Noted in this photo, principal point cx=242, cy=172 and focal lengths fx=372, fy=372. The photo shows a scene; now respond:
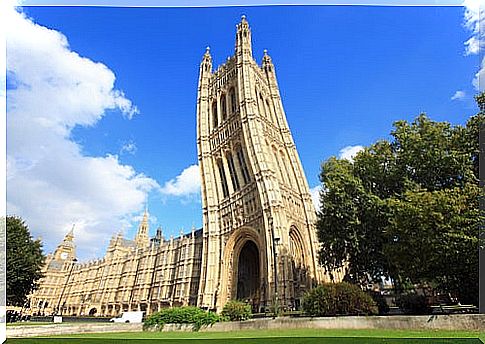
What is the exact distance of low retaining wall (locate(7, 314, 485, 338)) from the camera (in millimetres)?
10812

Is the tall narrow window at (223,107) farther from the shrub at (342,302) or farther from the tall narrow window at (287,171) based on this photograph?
the shrub at (342,302)

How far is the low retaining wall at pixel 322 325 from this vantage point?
10.8 meters

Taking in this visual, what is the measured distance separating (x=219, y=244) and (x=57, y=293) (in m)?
48.0

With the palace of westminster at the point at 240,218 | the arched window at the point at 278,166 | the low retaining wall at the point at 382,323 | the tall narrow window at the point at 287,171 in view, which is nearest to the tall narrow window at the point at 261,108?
the palace of westminster at the point at 240,218

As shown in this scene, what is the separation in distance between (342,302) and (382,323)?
2590 mm

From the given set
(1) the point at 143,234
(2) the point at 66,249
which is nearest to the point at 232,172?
(1) the point at 143,234

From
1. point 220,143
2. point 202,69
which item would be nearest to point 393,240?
point 220,143

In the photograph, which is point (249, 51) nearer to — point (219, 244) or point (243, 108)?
point (243, 108)

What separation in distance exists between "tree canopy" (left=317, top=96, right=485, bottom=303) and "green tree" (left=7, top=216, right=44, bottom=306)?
860 inches

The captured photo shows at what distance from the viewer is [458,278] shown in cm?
1539

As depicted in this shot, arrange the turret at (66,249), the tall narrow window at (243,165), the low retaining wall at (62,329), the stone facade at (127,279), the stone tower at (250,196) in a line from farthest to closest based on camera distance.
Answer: the turret at (66,249)
the stone facade at (127,279)
the tall narrow window at (243,165)
the stone tower at (250,196)
the low retaining wall at (62,329)

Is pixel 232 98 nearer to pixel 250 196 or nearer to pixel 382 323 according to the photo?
pixel 250 196

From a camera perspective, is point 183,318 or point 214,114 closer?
point 183,318

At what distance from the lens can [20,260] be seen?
27656 millimetres
